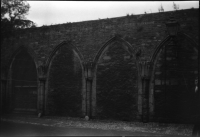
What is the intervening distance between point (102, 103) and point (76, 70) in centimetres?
229

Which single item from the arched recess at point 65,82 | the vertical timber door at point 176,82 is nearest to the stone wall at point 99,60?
the arched recess at point 65,82

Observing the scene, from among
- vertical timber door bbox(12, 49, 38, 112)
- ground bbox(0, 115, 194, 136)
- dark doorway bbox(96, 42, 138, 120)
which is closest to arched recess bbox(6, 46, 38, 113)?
vertical timber door bbox(12, 49, 38, 112)

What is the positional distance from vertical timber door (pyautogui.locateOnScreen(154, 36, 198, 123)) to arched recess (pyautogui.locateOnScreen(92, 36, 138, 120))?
1148 mm

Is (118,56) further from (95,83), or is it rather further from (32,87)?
(32,87)

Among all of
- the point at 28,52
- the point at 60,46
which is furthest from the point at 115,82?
the point at 28,52

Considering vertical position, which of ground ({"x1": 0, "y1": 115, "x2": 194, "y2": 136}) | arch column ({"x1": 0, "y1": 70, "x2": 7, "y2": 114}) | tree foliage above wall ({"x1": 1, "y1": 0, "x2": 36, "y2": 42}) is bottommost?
ground ({"x1": 0, "y1": 115, "x2": 194, "y2": 136})

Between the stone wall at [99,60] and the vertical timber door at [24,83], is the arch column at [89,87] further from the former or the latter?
the vertical timber door at [24,83]

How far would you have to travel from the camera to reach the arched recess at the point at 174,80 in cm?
1091

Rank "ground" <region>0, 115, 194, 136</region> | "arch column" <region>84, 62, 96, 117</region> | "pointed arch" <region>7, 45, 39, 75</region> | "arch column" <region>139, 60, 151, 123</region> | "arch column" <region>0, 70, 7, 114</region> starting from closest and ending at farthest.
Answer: "ground" <region>0, 115, 194, 136</region> → "arch column" <region>139, 60, 151, 123</region> → "arch column" <region>84, 62, 96, 117</region> → "pointed arch" <region>7, 45, 39, 75</region> → "arch column" <region>0, 70, 7, 114</region>

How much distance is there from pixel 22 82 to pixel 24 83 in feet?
0.61

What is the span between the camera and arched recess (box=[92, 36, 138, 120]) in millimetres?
11984

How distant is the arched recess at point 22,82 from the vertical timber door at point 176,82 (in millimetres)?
7194

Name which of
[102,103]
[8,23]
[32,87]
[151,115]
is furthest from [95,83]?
[8,23]

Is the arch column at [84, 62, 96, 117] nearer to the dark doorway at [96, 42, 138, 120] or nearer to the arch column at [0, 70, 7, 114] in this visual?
the dark doorway at [96, 42, 138, 120]
